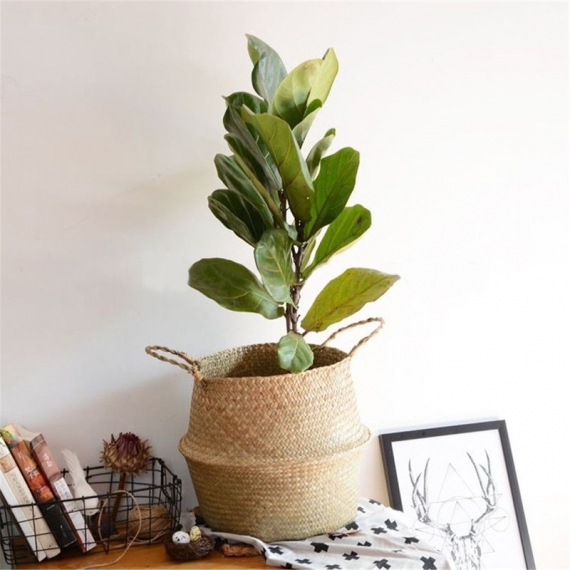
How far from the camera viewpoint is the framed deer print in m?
1.27

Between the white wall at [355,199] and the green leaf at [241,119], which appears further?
the white wall at [355,199]

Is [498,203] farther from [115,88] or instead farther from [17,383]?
[17,383]

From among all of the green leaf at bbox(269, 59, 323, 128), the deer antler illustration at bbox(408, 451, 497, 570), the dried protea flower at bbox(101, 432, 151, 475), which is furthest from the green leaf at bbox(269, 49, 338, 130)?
the deer antler illustration at bbox(408, 451, 497, 570)

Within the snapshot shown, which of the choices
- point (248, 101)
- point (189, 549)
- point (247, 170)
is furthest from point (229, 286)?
point (189, 549)

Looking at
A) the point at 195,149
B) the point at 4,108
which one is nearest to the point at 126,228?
the point at 195,149

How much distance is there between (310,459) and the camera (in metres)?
0.94

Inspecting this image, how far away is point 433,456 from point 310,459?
46 cm

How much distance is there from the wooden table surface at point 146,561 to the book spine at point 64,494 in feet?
0.10

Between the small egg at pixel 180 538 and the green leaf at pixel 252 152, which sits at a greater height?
the green leaf at pixel 252 152

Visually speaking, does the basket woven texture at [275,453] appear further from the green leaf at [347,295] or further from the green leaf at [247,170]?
the green leaf at [247,170]

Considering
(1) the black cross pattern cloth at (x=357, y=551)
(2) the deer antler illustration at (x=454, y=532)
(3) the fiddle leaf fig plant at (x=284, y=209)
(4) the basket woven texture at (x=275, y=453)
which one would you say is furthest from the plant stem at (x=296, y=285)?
(2) the deer antler illustration at (x=454, y=532)

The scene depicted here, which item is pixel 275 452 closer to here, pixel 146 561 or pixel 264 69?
pixel 146 561

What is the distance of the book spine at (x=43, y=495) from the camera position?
1004 mm

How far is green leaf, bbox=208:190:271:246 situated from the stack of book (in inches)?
20.4
